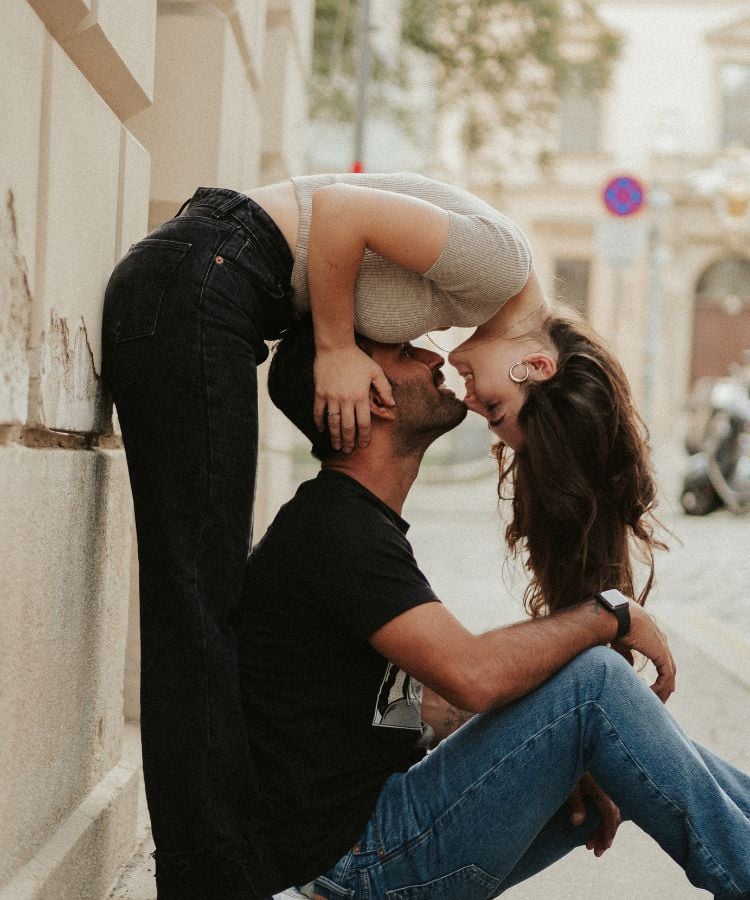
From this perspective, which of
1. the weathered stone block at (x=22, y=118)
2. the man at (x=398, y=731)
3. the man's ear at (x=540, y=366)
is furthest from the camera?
the man's ear at (x=540, y=366)

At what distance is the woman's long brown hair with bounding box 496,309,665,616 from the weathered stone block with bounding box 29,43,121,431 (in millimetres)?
908

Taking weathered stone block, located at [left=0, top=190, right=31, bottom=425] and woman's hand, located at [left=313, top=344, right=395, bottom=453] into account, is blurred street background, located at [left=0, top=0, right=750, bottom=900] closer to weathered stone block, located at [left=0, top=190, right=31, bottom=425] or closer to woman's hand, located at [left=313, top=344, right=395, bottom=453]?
weathered stone block, located at [left=0, top=190, right=31, bottom=425]

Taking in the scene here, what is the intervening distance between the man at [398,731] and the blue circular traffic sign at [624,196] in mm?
9159

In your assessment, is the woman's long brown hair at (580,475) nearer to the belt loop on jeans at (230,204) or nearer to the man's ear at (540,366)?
the man's ear at (540,366)

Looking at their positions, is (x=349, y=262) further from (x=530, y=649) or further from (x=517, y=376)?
(x=530, y=649)

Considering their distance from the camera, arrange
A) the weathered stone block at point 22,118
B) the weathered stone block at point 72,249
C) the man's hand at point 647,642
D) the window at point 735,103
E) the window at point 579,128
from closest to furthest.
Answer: the weathered stone block at point 22,118 < the weathered stone block at point 72,249 < the man's hand at point 647,642 < the window at point 735,103 < the window at point 579,128

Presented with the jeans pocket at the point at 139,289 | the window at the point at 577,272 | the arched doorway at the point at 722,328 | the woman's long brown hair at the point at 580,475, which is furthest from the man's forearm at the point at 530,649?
the arched doorway at the point at 722,328

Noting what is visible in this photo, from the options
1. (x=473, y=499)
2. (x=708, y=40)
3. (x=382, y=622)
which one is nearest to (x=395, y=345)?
(x=382, y=622)

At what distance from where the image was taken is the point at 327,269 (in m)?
2.40

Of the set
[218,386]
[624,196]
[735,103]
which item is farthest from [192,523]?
[735,103]

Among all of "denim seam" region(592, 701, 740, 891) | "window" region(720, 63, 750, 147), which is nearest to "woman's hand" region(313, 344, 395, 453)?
"denim seam" region(592, 701, 740, 891)

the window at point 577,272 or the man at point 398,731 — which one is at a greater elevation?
the window at point 577,272

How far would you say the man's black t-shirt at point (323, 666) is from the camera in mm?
2135

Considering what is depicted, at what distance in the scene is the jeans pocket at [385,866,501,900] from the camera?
217cm
